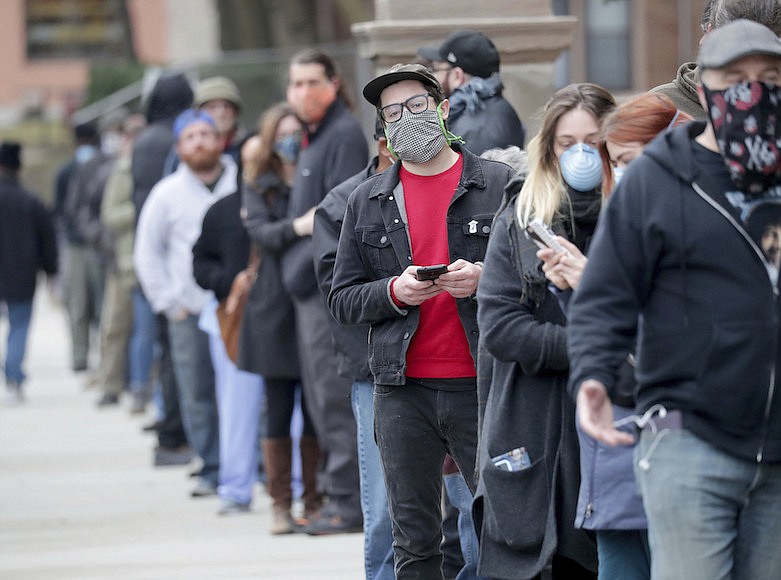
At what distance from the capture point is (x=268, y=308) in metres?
8.52

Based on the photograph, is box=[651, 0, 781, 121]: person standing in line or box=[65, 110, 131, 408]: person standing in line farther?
box=[65, 110, 131, 408]: person standing in line

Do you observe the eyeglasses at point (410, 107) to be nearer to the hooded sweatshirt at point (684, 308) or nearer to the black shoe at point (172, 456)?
the hooded sweatshirt at point (684, 308)

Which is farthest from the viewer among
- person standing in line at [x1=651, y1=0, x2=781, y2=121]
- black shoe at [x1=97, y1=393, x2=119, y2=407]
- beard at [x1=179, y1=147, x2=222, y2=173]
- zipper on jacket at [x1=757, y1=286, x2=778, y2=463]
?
black shoe at [x1=97, y1=393, x2=119, y2=407]

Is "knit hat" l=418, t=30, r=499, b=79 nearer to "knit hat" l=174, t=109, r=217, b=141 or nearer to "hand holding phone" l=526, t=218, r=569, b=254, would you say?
"hand holding phone" l=526, t=218, r=569, b=254

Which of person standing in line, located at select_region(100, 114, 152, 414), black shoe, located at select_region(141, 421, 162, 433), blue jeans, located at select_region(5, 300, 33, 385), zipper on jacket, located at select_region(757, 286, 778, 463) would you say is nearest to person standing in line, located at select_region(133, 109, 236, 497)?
black shoe, located at select_region(141, 421, 162, 433)

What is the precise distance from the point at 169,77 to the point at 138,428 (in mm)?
3309

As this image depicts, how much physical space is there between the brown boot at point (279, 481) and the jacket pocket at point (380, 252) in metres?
3.09

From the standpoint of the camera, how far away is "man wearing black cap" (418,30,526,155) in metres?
6.64

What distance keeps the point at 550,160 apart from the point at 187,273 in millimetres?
5296

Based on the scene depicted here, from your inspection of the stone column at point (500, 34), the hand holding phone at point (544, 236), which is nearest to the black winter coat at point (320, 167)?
the stone column at point (500, 34)

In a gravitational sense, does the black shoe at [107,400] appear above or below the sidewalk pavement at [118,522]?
below

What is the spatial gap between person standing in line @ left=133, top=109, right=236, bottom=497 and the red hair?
206 inches

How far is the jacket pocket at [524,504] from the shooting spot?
4.89m

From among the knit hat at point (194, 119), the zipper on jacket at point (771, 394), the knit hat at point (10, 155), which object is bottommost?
the knit hat at point (10, 155)
